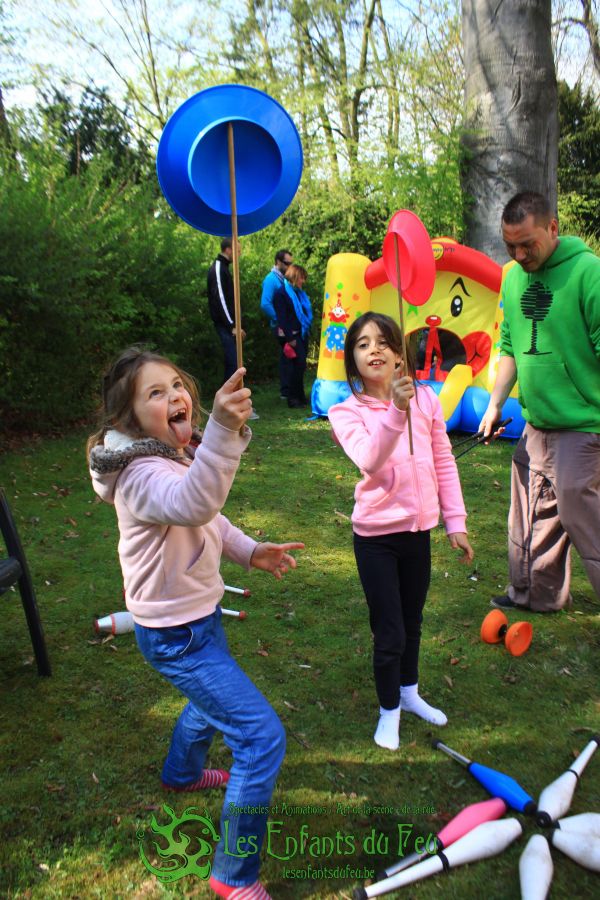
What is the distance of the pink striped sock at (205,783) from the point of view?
8.43 feet

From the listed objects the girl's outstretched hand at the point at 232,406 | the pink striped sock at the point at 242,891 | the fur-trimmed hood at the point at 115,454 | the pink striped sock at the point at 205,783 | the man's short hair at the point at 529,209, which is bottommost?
the pink striped sock at the point at 205,783

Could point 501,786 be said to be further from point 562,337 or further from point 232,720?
point 562,337

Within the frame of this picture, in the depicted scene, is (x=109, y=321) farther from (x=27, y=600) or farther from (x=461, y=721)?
(x=461, y=721)

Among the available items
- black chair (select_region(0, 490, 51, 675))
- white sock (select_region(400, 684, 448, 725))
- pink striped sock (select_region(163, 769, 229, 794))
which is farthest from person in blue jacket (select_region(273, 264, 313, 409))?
pink striped sock (select_region(163, 769, 229, 794))

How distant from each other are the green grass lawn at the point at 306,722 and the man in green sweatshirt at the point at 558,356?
2.66 feet

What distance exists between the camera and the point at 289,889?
7.02 ft

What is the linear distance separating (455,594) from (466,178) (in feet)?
27.1

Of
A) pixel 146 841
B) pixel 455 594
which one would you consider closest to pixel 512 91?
pixel 455 594

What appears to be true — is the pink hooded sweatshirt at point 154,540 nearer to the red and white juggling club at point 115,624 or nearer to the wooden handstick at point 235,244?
the wooden handstick at point 235,244

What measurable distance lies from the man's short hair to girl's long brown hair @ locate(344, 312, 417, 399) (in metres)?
0.97

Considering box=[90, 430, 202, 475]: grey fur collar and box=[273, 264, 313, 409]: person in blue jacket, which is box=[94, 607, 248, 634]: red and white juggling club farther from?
box=[273, 264, 313, 409]: person in blue jacket

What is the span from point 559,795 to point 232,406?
1.91 m

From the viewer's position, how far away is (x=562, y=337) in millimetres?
3375

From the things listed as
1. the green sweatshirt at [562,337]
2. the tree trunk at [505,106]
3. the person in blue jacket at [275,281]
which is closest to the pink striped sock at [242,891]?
the green sweatshirt at [562,337]
